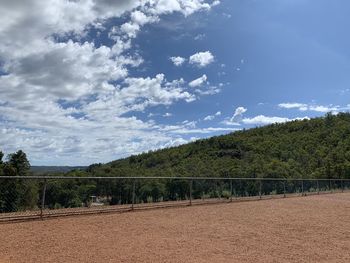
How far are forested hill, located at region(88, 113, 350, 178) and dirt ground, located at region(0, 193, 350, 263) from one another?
60.9 metres

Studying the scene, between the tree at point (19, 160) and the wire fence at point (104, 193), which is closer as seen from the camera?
the wire fence at point (104, 193)

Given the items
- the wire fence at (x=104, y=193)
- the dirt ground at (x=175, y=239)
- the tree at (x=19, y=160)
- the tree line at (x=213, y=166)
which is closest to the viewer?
the dirt ground at (x=175, y=239)

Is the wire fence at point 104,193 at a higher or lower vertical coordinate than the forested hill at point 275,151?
lower

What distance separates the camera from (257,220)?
48.8 feet

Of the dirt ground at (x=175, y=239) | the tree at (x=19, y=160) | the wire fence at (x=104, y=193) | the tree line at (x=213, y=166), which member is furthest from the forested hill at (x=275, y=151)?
the dirt ground at (x=175, y=239)

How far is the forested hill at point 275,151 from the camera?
8600 cm

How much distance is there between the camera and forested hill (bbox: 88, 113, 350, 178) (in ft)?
282

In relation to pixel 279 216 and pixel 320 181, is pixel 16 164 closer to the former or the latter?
pixel 320 181

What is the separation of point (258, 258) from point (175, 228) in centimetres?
389

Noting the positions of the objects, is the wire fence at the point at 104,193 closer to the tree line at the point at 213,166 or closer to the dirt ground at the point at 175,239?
the tree line at the point at 213,166

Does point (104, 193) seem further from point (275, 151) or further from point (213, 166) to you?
point (275, 151)

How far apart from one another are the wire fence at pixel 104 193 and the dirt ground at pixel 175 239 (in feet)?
3.00

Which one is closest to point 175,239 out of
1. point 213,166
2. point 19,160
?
point 19,160

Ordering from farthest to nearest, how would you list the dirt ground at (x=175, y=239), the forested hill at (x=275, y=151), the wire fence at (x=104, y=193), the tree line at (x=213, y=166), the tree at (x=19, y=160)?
1. the forested hill at (x=275, y=151)
2. the tree at (x=19, y=160)
3. the tree line at (x=213, y=166)
4. the wire fence at (x=104, y=193)
5. the dirt ground at (x=175, y=239)
